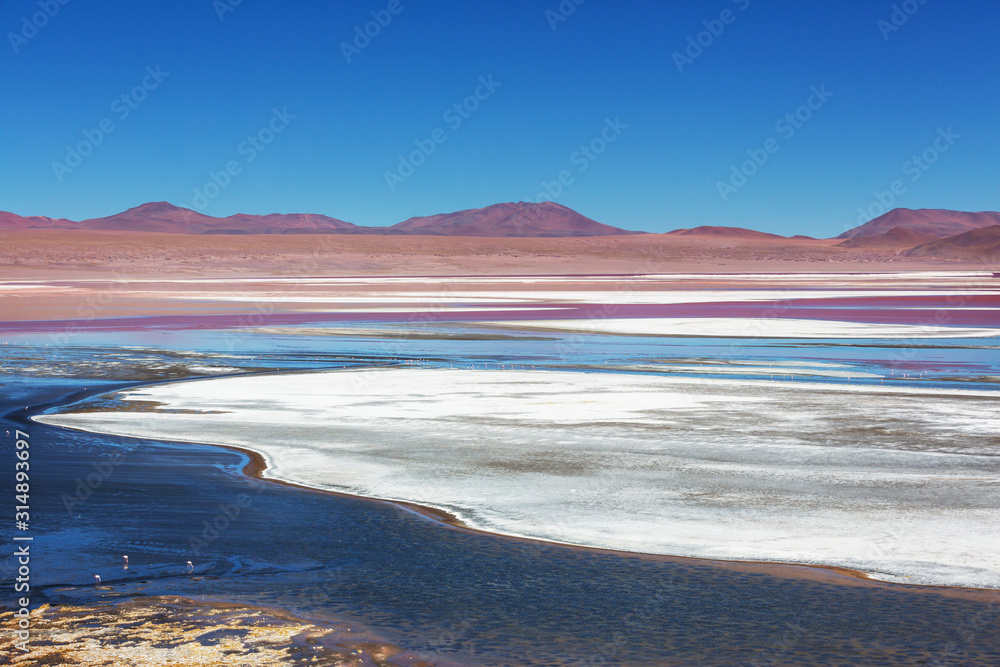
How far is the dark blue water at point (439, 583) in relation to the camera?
4.95 m

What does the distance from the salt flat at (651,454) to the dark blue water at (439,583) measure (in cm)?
45

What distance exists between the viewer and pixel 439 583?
5.85 m

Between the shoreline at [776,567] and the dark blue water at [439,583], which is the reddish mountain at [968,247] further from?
the dark blue water at [439,583]

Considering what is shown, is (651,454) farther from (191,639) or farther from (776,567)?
(191,639)

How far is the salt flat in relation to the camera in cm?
676

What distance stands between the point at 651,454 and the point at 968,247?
173m

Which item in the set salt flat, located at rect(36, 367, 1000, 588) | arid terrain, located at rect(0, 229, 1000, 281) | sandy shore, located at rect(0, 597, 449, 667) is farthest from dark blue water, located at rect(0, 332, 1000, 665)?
arid terrain, located at rect(0, 229, 1000, 281)

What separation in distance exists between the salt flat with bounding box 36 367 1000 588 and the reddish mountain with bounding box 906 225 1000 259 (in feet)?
503

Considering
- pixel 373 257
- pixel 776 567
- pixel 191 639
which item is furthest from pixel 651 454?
pixel 373 257

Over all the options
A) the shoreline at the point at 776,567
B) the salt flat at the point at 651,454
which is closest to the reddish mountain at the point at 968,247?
the salt flat at the point at 651,454

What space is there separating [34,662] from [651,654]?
272 centimetres

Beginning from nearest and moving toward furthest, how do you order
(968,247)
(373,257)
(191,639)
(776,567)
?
1. (191,639)
2. (776,567)
3. (373,257)
4. (968,247)

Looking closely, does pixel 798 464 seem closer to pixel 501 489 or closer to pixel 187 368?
Answer: pixel 501 489

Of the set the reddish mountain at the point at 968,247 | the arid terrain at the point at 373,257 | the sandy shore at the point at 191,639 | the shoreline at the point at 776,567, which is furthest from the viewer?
the reddish mountain at the point at 968,247
